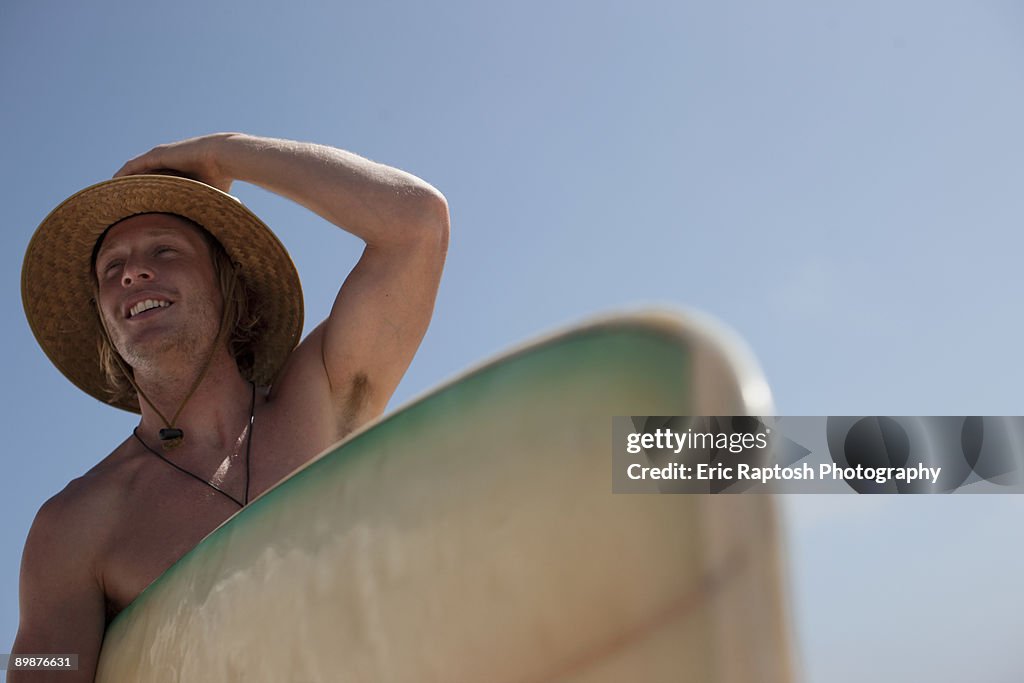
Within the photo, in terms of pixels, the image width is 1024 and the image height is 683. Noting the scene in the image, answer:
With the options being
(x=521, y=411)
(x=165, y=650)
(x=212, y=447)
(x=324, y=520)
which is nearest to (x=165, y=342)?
(x=212, y=447)

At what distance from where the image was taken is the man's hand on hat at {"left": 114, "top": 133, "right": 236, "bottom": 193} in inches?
74.5

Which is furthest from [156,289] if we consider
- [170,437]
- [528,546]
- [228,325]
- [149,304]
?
[528,546]

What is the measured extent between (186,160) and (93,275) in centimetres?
39

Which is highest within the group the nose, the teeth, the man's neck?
the nose

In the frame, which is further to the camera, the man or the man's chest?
the man

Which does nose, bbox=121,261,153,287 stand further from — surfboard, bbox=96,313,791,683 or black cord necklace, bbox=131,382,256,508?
surfboard, bbox=96,313,791,683

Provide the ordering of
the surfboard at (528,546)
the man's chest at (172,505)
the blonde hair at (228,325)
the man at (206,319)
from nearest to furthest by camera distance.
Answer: the surfboard at (528,546) → the man's chest at (172,505) → the man at (206,319) → the blonde hair at (228,325)

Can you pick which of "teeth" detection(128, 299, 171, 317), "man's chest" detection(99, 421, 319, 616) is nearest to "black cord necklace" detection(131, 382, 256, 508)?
"man's chest" detection(99, 421, 319, 616)

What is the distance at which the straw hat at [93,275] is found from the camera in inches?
75.6

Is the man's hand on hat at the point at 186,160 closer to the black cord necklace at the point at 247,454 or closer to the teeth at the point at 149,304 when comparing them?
the teeth at the point at 149,304

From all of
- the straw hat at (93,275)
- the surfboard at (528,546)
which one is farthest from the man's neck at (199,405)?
the surfboard at (528,546)

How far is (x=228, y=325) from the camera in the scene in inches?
80.0

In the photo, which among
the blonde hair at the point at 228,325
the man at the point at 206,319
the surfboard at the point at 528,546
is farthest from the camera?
the blonde hair at the point at 228,325

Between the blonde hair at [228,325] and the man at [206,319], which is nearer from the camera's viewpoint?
the man at [206,319]
